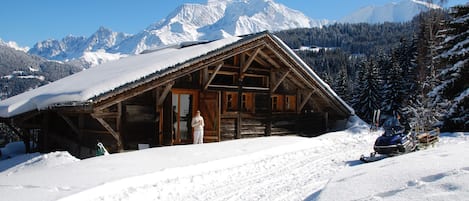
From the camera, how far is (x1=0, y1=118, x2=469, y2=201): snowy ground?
5180 millimetres

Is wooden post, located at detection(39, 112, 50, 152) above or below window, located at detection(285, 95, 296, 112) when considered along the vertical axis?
below

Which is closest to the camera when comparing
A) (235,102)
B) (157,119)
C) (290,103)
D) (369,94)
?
(157,119)

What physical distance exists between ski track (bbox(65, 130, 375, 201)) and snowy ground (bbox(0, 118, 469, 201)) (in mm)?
18

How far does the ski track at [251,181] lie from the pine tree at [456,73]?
893 centimetres

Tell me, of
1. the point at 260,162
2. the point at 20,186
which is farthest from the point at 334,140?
the point at 20,186

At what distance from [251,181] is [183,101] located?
9110mm

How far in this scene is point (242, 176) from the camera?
29.6ft

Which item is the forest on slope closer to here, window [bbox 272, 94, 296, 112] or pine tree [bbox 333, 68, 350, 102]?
pine tree [bbox 333, 68, 350, 102]

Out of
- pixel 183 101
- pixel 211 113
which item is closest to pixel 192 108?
pixel 211 113

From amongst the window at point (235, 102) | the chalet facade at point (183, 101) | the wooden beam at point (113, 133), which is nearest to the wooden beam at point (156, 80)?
the chalet facade at point (183, 101)

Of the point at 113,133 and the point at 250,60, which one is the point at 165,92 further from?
the point at 250,60

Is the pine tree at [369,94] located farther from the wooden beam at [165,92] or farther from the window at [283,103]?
the wooden beam at [165,92]

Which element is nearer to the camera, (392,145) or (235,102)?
(392,145)

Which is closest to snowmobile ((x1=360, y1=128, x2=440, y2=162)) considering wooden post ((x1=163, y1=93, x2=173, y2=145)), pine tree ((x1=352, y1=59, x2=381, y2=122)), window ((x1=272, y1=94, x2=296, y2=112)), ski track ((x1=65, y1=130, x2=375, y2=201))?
ski track ((x1=65, y1=130, x2=375, y2=201))
